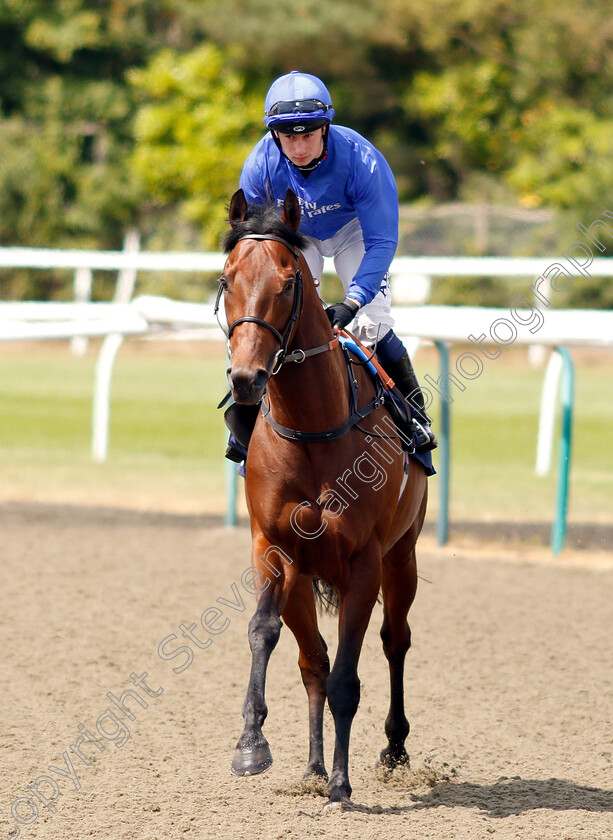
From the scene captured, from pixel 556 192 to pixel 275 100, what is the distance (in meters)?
18.3

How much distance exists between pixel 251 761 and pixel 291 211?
1.62 metres

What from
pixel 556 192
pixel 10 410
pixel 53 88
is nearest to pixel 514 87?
pixel 556 192

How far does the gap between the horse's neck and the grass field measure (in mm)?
5147

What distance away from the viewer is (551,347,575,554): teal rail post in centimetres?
704

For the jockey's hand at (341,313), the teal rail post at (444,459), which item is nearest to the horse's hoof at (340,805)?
the jockey's hand at (341,313)

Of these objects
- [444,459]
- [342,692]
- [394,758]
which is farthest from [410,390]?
[444,459]

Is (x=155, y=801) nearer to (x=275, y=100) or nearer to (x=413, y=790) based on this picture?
(x=413, y=790)

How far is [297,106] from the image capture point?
3.68m

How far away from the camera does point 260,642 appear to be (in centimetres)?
359

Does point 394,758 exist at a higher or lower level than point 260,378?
lower

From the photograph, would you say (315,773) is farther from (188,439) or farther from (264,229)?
(188,439)

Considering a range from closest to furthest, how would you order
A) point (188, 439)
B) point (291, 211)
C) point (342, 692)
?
point (291, 211) < point (342, 692) < point (188, 439)

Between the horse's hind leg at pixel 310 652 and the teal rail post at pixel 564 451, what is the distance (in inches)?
131

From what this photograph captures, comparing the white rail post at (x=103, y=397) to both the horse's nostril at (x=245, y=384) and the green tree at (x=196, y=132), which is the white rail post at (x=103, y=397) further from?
the green tree at (x=196, y=132)
